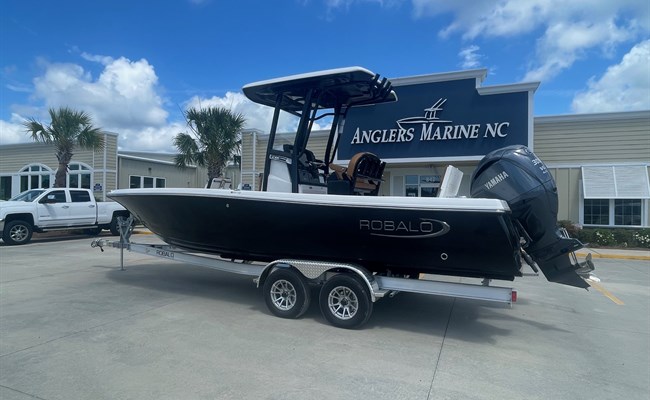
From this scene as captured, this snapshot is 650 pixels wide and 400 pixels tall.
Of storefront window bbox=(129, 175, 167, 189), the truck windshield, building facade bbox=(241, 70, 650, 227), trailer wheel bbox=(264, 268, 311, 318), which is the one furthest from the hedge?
storefront window bbox=(129, 175, 167, 189)

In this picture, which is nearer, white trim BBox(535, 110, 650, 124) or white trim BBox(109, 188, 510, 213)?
white trim BBox(109, 188, 510, 213)

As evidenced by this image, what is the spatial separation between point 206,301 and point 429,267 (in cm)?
347

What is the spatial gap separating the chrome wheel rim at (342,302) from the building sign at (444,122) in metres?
10.8

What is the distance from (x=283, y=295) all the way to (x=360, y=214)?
169 centimetres

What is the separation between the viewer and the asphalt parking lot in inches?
145

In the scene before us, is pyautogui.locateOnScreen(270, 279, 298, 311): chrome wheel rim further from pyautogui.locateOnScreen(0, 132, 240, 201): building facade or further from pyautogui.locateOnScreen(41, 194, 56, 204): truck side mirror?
pyautogui.locateOnScreen(0, 132, 240, 201): building facade

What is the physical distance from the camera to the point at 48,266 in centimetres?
938

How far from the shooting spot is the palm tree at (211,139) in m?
17.8

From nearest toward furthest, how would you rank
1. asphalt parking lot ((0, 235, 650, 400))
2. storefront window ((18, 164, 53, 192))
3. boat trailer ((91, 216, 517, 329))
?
asphalt parking lot ((0, 235, 650, 400)) < boat trailer ((91, 216, 517, 329)) < storefront window ((18, 164, 53, 192))

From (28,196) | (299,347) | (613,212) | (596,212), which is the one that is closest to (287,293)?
(299,347)

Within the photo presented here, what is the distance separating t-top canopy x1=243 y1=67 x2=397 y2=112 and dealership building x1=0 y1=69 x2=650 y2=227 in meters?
8.59

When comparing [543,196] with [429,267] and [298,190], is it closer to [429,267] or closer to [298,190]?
[429,267]

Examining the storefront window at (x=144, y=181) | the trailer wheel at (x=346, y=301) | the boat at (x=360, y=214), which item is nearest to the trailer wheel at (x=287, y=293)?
the trailer wheel at (x=346, y=301)

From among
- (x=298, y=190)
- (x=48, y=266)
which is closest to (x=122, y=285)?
(x=48, y=266)
